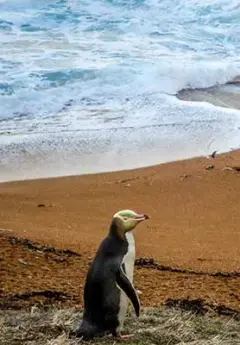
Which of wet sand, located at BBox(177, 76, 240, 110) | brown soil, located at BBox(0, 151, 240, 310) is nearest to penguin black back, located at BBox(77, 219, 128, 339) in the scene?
brown soil, located at BBox(0, 151, 240, 310)

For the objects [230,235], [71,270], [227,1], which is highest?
[71,270]

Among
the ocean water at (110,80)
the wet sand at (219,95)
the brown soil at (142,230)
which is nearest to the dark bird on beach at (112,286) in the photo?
the brown soil at (142,230)

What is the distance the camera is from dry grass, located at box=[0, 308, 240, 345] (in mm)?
5152

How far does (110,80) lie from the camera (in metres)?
19.7

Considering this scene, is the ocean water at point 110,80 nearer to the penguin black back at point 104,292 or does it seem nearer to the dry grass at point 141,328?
the dry grass at point 141,328

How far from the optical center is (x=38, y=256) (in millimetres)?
7426

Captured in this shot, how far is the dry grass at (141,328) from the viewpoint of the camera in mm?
5152

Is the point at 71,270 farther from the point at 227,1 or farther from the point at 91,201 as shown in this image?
the point at 227,1

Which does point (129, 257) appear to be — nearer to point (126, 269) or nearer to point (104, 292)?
point (126, 269)

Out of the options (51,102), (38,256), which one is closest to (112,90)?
(51,102)

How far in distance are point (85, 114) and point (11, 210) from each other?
265 inches

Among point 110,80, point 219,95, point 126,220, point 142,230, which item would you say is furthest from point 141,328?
point 110,80

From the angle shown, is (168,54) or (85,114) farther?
(168,54)

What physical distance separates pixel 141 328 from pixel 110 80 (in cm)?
1455
